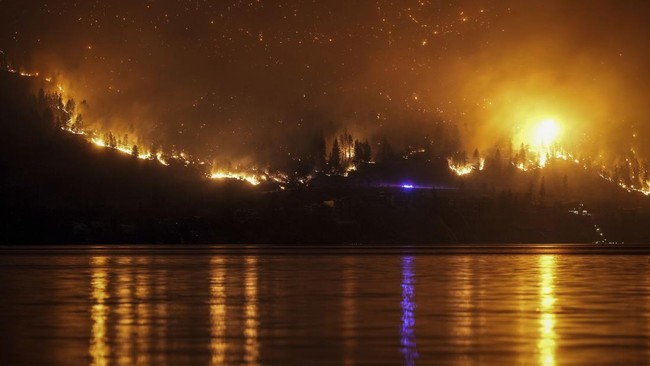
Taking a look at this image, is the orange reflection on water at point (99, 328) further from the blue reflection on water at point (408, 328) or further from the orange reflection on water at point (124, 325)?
the blue reflection on water at point (408, 328)

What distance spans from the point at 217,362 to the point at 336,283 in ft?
196

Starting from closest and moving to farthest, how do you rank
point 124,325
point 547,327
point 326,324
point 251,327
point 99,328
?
point 547,327, point 99,328, point 251,327, point 124,325, point 326,324

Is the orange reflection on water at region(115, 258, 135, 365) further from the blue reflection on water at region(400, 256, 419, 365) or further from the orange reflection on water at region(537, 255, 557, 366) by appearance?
the orange reflection on water at region(537, 255, 557, 366)

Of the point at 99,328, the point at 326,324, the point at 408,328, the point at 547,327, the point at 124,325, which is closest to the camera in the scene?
the point at 408,328

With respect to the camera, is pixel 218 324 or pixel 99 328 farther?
pixel 218 324

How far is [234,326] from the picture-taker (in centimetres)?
5509

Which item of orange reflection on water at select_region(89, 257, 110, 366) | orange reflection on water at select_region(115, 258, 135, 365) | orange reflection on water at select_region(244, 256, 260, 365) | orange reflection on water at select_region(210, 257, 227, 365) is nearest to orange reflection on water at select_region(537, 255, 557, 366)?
orange reflection on water at select_region(244, 256, 260, 365)

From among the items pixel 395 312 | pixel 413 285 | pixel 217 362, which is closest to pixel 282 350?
pixel 217 362

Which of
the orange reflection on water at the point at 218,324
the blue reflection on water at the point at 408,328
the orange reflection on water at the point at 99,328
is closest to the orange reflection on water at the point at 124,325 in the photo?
the orange reflection on water at the point at 99,328

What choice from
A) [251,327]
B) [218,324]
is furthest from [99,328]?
[251,327]

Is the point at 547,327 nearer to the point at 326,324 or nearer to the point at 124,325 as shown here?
the point at 326,324

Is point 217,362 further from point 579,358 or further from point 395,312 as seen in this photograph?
point 395,312

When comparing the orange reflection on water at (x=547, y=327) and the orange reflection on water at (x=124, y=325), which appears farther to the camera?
the orange reflection on water at (x=124, y=325)

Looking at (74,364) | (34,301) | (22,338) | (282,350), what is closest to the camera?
(74,364)
